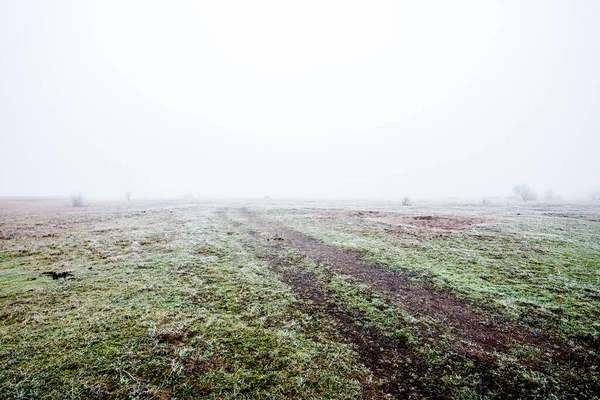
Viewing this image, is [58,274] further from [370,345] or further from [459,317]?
[459,317]

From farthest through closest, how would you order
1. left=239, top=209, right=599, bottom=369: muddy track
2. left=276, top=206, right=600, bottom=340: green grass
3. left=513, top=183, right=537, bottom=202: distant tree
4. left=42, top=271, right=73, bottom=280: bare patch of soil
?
left=513, top=183, right=537, bottom=202: distant tree → left=42, top=271, right=73, bottom=280: bare patch of soil → left=276, top=206, right=600, bottom=340: green grass → left=239, top=209, right=599, bottom=369: muddy track

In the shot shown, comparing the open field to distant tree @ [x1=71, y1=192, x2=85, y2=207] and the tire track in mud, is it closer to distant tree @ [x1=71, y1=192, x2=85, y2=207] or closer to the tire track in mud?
the tire track in mud

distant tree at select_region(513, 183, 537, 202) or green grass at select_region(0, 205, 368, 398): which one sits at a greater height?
distant tree at select_region(513, 183, 537, 202)

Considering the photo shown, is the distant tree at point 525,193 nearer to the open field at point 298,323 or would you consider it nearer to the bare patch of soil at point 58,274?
the open field at point 298,323

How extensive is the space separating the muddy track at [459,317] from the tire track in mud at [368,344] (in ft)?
5.41

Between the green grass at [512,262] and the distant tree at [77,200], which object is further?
the distant tree at [77,200]

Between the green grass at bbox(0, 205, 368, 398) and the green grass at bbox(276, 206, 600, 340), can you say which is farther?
the green grass at bbox(276, 206, 600, 340)

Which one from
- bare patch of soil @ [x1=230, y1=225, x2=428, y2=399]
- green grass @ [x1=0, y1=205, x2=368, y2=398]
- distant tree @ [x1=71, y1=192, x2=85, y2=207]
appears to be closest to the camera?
green grass @ [x1=0, y1=205, x2=368, y2=398]

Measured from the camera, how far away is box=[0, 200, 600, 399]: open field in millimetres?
4699

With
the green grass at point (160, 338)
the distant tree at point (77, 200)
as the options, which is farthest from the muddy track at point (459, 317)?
the distant tree at point (77, 200)

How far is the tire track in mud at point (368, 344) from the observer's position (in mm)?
4656

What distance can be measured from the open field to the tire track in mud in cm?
4

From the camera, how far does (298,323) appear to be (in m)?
6.75

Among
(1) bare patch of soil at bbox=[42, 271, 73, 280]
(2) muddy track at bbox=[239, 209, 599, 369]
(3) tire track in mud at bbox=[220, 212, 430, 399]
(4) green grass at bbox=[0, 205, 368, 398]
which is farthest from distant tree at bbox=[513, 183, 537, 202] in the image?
(1) bare patch of soil at bbox=[42, 271, 73, 280]
